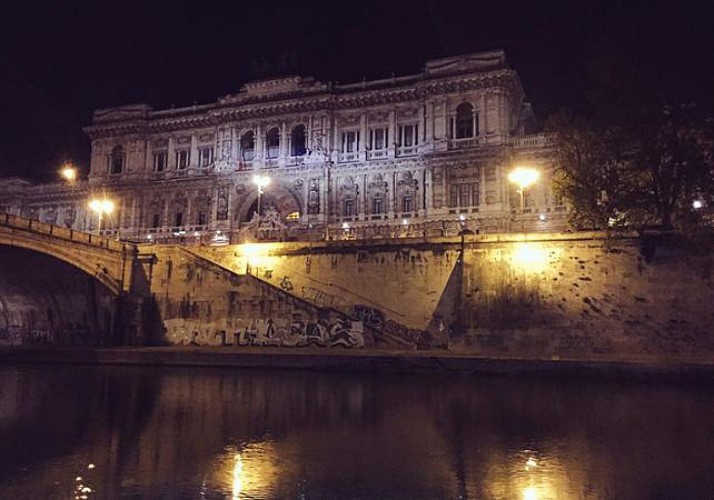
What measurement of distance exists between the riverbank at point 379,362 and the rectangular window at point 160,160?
29724 millimetres

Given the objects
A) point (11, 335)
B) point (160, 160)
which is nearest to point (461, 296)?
point (11, 335)

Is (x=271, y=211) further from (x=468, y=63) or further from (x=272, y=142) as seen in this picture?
(x=468, y=63)

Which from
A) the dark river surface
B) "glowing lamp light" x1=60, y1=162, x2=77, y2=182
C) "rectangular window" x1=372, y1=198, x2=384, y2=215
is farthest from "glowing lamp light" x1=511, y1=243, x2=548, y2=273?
"glowing lamp light" x1=60, y1=162, x2=77, y2=182

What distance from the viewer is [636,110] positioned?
29.7 metres

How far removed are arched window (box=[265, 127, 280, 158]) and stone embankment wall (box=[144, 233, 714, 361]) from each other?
60.3 ft

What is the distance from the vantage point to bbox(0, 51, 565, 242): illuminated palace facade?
44281mm

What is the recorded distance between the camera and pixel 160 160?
57188 millimetres

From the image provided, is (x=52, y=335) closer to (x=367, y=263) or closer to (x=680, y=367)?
(x=367, y=263)

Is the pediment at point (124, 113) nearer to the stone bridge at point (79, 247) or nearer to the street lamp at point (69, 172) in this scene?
the street lamp at point (69, 172)

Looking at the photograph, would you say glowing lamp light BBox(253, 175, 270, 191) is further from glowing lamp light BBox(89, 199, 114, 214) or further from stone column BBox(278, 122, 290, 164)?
glowing lamp light BBox(89, 199, 114, 214)

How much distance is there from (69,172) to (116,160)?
463 cm

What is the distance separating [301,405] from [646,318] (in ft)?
63.6

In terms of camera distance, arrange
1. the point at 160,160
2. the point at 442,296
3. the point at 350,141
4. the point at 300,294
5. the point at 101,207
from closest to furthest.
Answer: the point at 442,296, the point at 300,294, the point at 350,141, the point at 101,207, the point at 160,160

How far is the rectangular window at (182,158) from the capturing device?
55.8m
